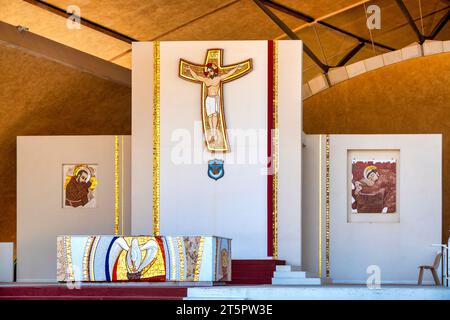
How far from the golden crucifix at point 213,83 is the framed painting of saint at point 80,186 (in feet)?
12.0

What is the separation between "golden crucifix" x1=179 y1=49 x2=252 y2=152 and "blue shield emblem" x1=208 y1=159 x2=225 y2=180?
0.23 m

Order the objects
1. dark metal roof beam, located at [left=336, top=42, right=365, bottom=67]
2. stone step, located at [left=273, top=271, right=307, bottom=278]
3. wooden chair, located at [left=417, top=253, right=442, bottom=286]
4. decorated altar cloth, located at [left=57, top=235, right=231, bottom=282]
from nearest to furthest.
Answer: decorated altar cloth, located at [left=57, top=235, right=231, bottom=282] → stone step, located at [left=273, top=271, right=307, bottom=278] → wooden chair, located at [left=417, top=253, right=442, bottom=286] → dark metal roof beam, located at [left=336, top=42, right=365, bottom=67]

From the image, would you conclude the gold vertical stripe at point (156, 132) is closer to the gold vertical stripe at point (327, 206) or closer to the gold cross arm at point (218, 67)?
the gold cross arm at point (218, 67)

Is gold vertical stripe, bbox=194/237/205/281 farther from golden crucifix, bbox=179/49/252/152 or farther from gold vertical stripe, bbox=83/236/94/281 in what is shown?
golden crucifix, bbox=179/49/252/152

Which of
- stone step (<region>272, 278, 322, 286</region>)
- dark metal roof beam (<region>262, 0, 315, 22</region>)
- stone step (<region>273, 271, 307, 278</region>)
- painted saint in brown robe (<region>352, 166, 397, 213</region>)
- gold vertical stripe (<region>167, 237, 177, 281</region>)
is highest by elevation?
dark metal roof beam (<region>262, 0, 315, 22</region>)

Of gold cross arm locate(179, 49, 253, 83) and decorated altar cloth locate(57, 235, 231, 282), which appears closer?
decorated altar cloth locate(57, 235, 231, 282)

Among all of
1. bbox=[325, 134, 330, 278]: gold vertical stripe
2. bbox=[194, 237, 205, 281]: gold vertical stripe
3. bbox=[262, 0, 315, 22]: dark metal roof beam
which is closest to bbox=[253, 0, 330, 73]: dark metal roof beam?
bbox=[262, 0, 315, 22]: dark metal roof beam

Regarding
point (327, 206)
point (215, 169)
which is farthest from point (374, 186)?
point (215, 169)

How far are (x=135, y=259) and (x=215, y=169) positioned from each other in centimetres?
474

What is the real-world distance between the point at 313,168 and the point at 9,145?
6969mm

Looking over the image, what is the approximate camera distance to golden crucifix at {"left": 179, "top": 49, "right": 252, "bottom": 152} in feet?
70.1

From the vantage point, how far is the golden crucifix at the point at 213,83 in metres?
21.4

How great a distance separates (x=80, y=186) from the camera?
24.0 metres

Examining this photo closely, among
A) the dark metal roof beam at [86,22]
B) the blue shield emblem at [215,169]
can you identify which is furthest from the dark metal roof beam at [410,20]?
the blue shield emblem at [215,169]
